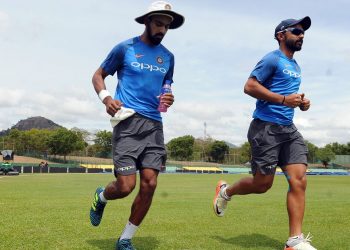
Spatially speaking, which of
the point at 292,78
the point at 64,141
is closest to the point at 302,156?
the point at 292,78

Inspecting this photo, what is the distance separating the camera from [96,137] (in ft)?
450

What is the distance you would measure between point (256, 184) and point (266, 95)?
114 centimetres

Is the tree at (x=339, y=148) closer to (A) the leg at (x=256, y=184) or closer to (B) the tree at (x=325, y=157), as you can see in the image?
(B) the tree at (x=325, y=157)

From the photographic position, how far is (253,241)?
5.77m

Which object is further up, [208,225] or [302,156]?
[302,156]

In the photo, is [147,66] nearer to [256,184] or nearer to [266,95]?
[266,95]

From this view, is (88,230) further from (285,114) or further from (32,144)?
(32,144)

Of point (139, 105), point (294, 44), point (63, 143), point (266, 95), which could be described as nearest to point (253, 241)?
point (266, 95)

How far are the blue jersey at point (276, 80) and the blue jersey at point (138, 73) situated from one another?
1.13 meters

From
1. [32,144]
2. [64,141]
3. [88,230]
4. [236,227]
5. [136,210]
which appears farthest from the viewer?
[32,144]

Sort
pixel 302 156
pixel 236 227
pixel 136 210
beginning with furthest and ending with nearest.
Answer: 1. pixel 236 227
2. pixel 302 156
3. pixel 136 210

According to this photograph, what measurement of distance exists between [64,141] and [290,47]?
112716 millimetres

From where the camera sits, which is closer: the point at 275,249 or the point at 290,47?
the point at 275,249

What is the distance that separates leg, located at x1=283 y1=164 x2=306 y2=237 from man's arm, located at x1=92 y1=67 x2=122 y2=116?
6.87 ft
